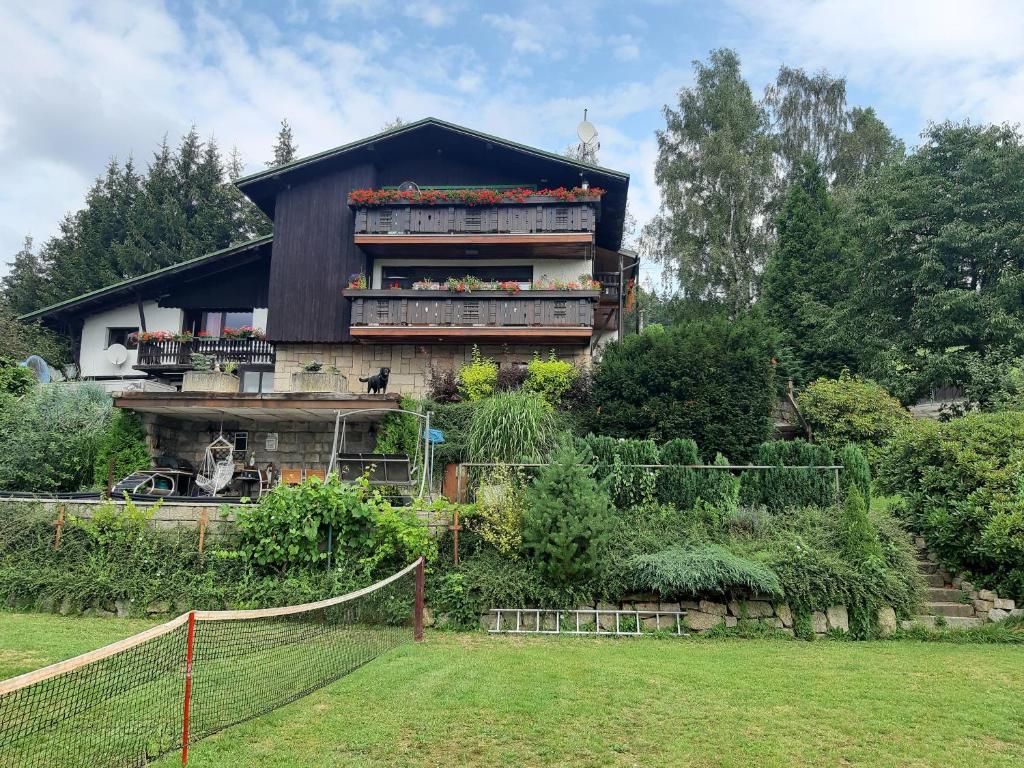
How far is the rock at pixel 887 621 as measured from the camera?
10.4m

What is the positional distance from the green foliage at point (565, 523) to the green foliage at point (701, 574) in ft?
2.41

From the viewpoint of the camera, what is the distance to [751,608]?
34.8 feet

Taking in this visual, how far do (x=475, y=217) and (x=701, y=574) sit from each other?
1312 cm

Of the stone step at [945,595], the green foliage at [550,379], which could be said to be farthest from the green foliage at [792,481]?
the green foliage at [550,379]

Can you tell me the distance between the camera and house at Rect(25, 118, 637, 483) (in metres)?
19.6

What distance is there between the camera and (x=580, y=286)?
795 inches

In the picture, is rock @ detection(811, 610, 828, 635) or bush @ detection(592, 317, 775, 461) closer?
rock @ detection(811, 610, 828, 635)

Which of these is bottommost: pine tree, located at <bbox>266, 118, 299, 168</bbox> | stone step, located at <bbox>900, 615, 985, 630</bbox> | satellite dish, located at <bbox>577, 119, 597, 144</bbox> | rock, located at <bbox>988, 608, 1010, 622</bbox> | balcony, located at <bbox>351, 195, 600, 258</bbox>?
stone step, located at <bbox>900, 615, 985, 630</bbox>

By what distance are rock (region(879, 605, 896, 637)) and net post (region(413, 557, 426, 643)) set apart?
6596mm

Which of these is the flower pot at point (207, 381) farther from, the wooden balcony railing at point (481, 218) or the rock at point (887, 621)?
the rock at point (887, 621)

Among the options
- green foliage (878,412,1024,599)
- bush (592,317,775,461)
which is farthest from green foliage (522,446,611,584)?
bush (592,317,775,461)

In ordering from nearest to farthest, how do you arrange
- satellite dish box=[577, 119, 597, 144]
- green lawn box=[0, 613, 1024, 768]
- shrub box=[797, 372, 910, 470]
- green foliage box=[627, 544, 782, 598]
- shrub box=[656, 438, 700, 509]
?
green lawn box=[0, 613, 1024, 768] → green foliage box=[627, 544, 782, 598] → shrub box=[656, 438, 700, 509] → shrub box=[797, 372, 910, 470] → satellite dish box=[577, 119, 597, 144]

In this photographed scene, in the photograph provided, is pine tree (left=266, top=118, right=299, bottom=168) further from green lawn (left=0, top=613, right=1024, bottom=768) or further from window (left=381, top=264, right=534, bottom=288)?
green lawn (left=0, top=613, right=1024, bottom=768)

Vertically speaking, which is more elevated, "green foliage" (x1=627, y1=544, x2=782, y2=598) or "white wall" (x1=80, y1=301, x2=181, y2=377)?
"white wall" (x1=80, y1=301, x2=181, y2=377)
